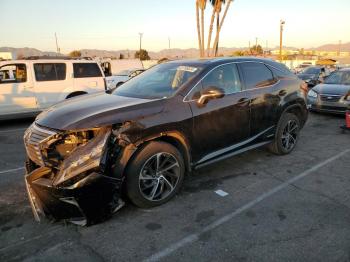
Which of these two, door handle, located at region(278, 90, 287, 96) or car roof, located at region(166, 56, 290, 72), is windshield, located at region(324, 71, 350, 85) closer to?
door handle, located at region(278, 90, 287, 96)

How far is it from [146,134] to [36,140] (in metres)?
1.20

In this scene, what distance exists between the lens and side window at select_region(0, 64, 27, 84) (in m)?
8.20

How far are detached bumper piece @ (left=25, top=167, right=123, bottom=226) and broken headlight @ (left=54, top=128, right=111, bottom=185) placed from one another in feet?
0.32

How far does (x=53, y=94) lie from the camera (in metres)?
8.65

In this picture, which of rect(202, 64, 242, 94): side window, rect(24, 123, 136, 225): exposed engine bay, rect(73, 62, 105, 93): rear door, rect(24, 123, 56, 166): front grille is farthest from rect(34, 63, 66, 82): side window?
rect(202, 64, 242, 94): side window

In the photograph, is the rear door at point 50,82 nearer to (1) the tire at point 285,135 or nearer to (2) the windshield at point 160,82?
(2) the windshield at point 160,82

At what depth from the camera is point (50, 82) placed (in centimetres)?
858

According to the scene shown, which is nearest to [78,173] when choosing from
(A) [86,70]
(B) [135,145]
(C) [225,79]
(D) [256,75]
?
(B) [135,145]

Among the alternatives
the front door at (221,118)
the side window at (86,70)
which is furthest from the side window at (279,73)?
the side window at (86,70)

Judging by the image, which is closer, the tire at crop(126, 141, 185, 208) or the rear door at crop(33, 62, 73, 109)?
the tire at crop(126, 141, 185, 208)

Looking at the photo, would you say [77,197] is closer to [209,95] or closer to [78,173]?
[78,173]

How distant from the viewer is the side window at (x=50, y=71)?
27.6ft

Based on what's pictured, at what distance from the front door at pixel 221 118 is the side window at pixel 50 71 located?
20.0 ft

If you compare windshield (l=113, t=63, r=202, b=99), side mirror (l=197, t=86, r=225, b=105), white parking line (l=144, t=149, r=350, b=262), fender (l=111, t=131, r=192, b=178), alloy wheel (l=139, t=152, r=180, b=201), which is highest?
windshield (l=113, t=63, r=202, b=99)
